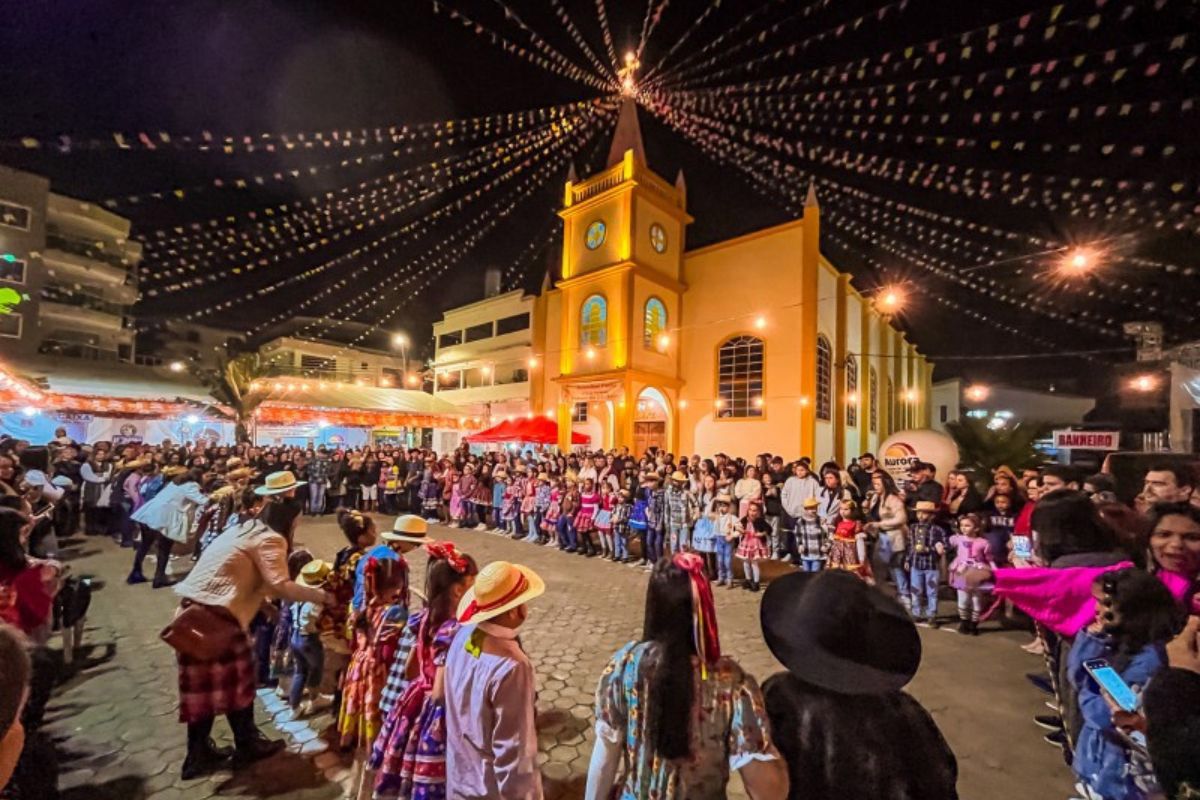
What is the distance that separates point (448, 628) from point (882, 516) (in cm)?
616

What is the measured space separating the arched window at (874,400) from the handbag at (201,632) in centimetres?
2363

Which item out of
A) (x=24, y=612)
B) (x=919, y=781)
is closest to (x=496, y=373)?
(x=24, y=612)

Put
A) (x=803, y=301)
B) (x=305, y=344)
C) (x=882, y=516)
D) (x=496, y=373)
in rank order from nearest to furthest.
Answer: (x=882, y=516)
(x=803, y=301)
(x=496, y=373)
(x=305, y=344)

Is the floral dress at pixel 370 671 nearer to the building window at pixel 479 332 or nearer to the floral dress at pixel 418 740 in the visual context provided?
the floral dress at pixel 418 740

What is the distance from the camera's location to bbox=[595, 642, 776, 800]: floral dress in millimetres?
1640

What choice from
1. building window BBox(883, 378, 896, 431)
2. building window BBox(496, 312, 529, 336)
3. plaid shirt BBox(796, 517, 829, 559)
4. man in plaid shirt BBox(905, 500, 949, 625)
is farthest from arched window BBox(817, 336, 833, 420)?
building window BBox(496, 312, 529, 336)

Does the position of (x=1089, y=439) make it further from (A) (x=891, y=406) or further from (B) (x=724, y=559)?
(B) (x=724, y=559)

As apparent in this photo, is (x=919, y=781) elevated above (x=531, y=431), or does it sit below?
below

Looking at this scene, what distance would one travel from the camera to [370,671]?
118 inches

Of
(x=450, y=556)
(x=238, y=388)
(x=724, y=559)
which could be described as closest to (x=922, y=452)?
(x=724, y=559)

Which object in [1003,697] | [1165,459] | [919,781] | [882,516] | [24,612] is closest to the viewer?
[919,781]

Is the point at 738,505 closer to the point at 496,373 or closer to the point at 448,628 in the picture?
the point at 448,628

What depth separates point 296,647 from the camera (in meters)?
3.90

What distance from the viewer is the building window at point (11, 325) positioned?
22.9 m
